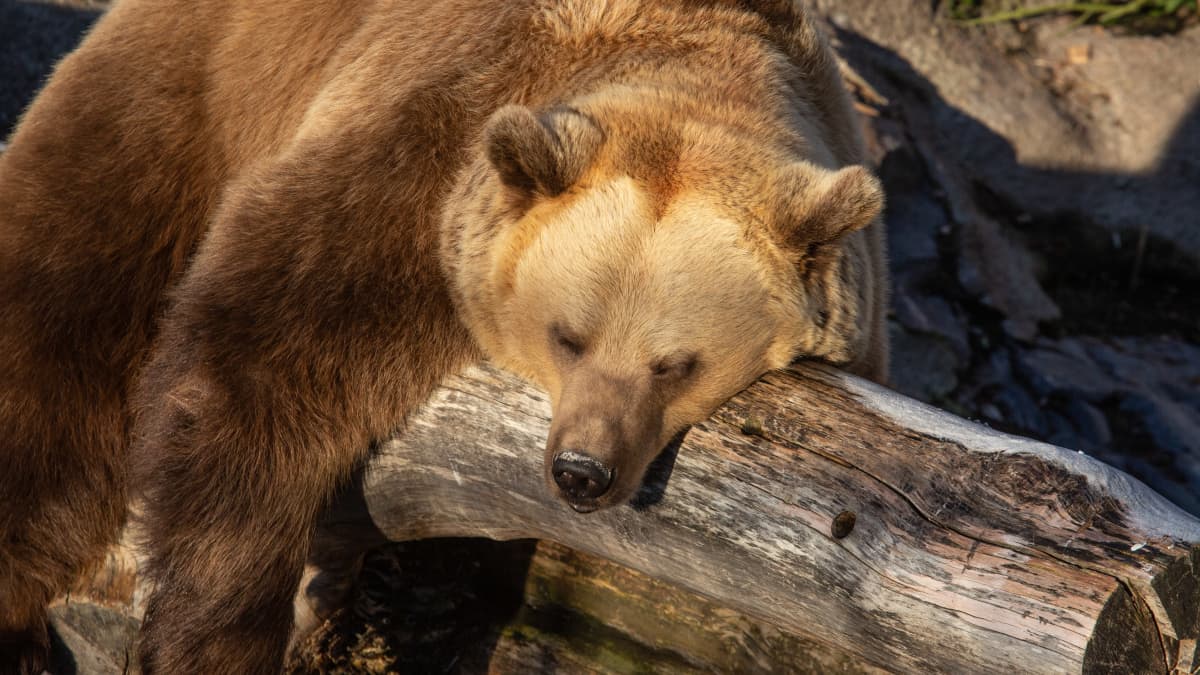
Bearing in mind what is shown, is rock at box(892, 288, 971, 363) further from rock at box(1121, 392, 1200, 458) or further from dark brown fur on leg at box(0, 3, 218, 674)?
dark brown fur on leg at box(0, 3, 218, 674)

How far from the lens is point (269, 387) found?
3.16 meters

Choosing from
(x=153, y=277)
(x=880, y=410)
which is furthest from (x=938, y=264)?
(x=153, y=277)

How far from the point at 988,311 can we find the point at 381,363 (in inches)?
164

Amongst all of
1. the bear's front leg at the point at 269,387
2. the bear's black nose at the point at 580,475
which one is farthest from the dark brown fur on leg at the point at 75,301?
the bear's black nose at the point at 580,475

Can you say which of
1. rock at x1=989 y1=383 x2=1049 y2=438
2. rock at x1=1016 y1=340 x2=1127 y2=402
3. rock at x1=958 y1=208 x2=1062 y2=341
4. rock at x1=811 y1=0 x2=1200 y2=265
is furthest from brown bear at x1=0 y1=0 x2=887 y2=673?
rock at x1=811 y1=0 x2=1200 y2=265

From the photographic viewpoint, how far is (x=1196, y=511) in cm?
528

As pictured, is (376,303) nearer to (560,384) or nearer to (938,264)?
(560,384)

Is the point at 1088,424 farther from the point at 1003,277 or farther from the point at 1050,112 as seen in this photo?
the point at 1050,112

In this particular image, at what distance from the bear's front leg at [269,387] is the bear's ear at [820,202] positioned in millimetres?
978

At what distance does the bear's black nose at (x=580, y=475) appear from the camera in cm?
290

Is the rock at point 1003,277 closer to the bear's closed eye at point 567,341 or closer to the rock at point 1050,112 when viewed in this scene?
the rock at point 1050,112

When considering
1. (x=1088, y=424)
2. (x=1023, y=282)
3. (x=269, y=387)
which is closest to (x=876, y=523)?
(x=269, y=387)

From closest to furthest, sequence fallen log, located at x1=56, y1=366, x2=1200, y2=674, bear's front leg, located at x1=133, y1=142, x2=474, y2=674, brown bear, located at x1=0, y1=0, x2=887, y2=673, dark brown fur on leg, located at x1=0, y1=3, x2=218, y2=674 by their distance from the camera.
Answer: fallen log, located at x1=56, y1=366, x2=1200, y2=674, brown bear, located at x1=0, y1=0, x2=887, y2=673, bear's front leg, located at x1=133, y1=142, x2=474, y2=674, dark brown fur on leg, located at x1=0, y1=3, x2=218, y2=674

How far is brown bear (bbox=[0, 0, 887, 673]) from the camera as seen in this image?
3.05 m
